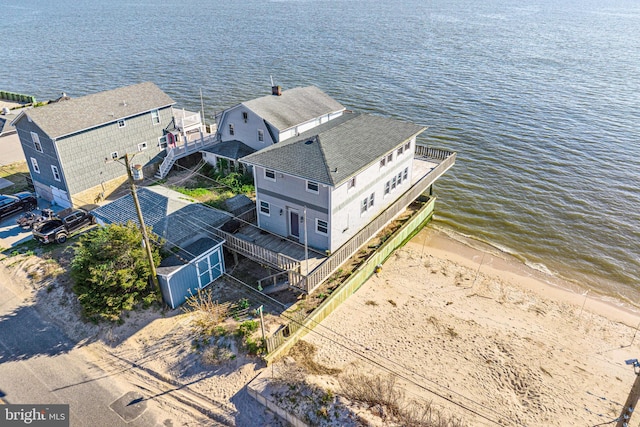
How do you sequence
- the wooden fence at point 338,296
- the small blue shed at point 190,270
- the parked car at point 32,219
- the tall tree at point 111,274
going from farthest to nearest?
1. the parked car at point 32,219
2. the small blue shed at point 190,270
3. the tall tree at point 111,274
4. the wooden fence at point 338,296

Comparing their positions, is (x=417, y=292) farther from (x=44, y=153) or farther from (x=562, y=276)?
(x=44, y=153)

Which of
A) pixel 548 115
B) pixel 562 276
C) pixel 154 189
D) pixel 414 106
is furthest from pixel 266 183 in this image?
pixel 548 115

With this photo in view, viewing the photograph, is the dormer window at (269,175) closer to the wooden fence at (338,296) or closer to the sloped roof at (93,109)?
the wooden fence at (338,296)

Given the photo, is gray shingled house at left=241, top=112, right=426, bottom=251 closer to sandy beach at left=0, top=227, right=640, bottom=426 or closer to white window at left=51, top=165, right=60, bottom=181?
sandy beach at left=0, top=227, right=640, bottom=426

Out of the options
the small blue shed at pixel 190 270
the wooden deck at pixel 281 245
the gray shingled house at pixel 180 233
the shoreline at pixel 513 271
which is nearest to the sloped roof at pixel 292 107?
the wooden deck at pixel 281 245

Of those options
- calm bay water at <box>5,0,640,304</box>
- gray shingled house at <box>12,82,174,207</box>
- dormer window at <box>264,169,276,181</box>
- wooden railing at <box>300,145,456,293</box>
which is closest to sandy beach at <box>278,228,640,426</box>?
wooden railing at <box>300,145,456,293</box>

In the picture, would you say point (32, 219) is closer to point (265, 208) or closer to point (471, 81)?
point (265, 208)

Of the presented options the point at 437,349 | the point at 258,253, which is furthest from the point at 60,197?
the point at 437,349

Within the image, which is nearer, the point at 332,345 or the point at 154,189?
the point at 332,345
